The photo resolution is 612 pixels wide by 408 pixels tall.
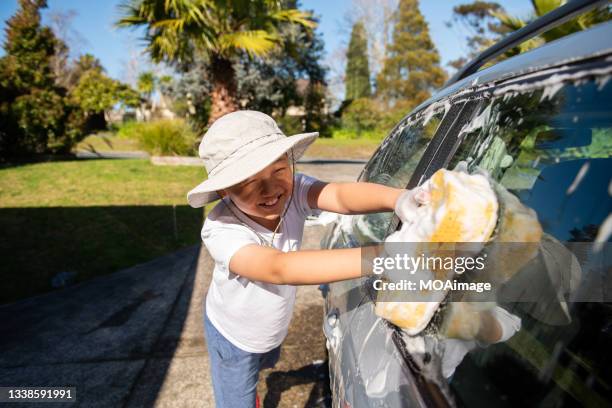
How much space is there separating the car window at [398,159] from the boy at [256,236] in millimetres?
208

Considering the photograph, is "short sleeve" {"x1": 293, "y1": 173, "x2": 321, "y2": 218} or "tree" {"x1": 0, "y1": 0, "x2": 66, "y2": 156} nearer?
"short sleeve" {"x1": 293, "y1": 173, "x2": 321, "y2": 218}

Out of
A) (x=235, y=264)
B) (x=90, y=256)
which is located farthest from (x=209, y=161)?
(x=90, y=256)

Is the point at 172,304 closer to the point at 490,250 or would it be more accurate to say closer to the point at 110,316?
the point at 110,316

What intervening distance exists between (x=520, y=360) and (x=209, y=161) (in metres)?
0.98

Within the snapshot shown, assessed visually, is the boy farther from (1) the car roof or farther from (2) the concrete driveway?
(2) the concrete driveway

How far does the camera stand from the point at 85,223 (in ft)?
18.4

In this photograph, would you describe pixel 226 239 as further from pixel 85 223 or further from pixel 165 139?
pixel 165 139

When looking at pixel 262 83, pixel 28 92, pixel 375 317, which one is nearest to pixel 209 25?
pixel 28 92

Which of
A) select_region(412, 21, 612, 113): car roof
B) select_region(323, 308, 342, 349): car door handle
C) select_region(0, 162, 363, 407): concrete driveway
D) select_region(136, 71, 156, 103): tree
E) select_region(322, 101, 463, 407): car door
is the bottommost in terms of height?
select_region(0, 162, 363, 407): concrete driveway

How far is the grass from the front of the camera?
421 cm

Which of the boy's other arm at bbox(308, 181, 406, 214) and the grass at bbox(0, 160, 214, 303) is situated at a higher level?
the boy's other arm at bbox(308, 181, 406, 214)

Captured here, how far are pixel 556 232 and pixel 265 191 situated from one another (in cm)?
76

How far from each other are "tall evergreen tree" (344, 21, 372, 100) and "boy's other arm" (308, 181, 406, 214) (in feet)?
111

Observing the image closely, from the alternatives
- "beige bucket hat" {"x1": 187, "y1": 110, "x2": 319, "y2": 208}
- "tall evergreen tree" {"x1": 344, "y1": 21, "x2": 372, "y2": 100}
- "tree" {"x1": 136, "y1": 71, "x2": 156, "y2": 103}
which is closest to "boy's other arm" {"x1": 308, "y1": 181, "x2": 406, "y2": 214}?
"beige bucket hat" {"x1": 187, "y1": 110, "x2": 319, "y2": 208}
